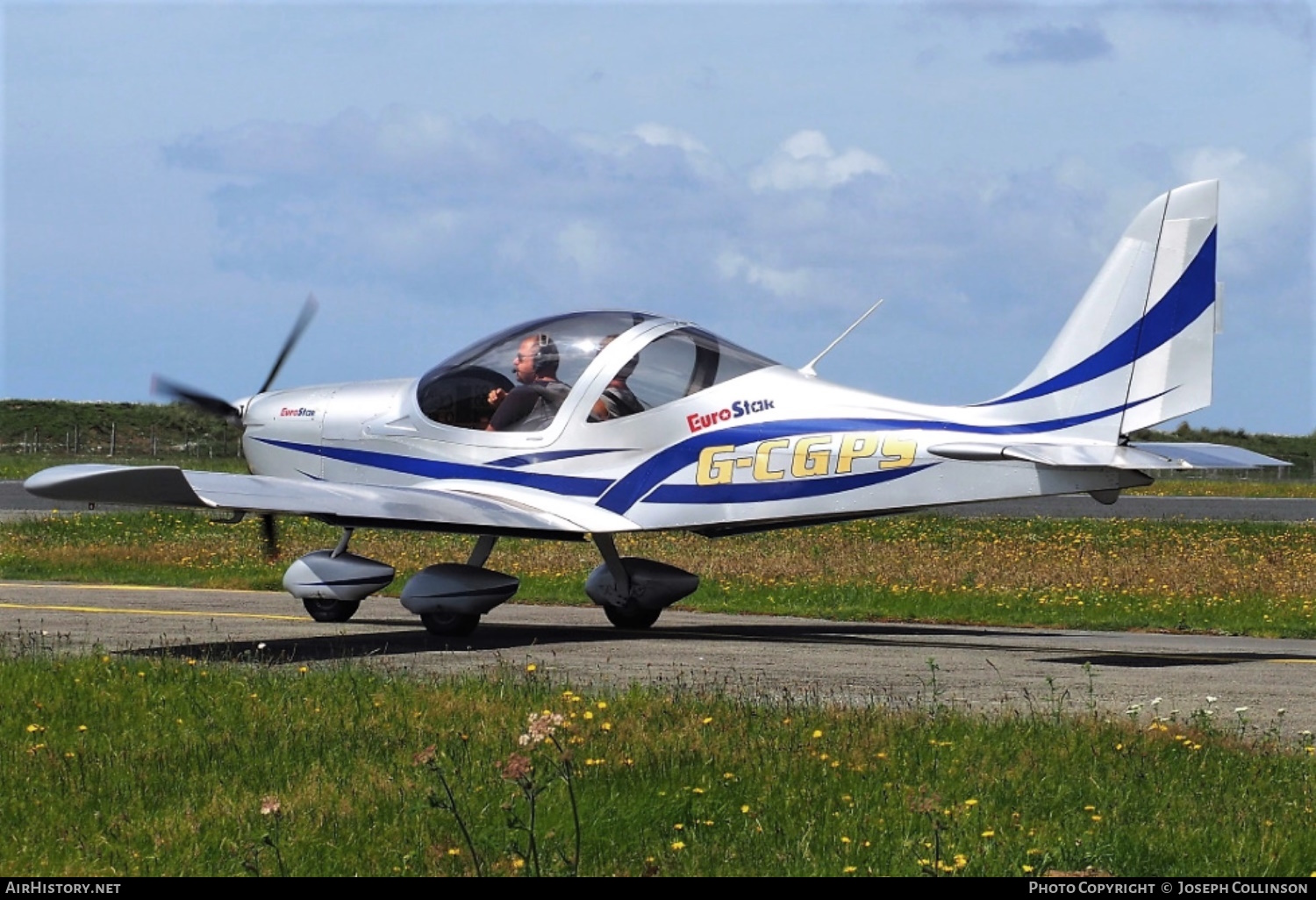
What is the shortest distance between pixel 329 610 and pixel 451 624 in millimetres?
1878

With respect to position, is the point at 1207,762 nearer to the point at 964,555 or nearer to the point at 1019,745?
the point at 1019,745

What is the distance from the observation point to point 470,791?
8.34m

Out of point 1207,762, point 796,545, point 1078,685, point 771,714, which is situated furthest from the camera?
point 796,545

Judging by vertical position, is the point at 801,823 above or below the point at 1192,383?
below

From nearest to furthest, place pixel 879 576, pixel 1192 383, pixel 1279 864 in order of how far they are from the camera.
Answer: pixel 1279 864 → pixel 1192 383 → pixel 879 576

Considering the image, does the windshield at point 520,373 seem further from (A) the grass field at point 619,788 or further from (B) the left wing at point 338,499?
(A) the grass field at point 619,788

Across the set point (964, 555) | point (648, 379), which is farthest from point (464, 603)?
point (964, 555)

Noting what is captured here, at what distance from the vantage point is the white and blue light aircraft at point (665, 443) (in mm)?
15078

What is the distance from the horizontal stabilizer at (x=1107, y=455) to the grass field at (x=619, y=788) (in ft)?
13.1

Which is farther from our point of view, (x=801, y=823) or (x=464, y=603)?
(x=464, y=603)

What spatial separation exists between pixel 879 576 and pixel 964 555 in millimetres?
4331

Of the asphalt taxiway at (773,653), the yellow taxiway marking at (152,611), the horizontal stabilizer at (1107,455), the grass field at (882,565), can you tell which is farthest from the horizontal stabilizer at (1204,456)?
the yellow taxiway marking at (152,611)

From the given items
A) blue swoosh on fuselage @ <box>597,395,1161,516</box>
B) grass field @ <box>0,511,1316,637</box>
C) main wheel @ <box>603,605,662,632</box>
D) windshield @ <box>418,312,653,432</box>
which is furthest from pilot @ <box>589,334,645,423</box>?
grass field @ <box>0,511,1316,637</box>

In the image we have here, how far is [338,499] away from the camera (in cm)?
1566
